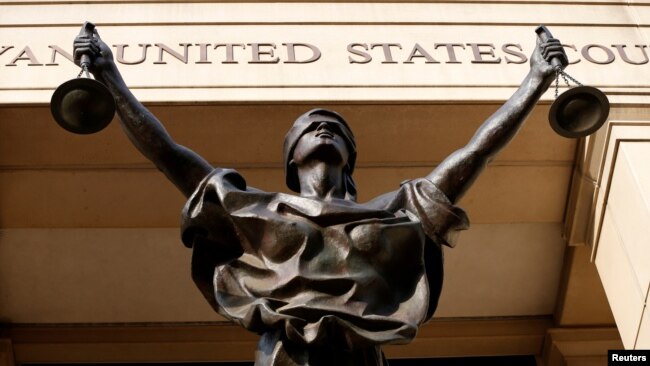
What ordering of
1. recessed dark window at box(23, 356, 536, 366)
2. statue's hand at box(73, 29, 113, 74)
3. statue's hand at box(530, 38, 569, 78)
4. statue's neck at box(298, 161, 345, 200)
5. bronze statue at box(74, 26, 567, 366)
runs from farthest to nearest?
recessed dark window at box(23, 356, 536, 366) → statue's hand at box(530, 38, 569, 78) → statue's hand at box(73, 29, 113, 74) → statue's neck at box(298, 161, 345, 200) → bronze statue at box(74, 26, 567, 366)

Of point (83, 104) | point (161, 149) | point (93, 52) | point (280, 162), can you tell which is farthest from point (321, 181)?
point (280, 162)

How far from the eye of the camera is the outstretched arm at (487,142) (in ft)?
17.7

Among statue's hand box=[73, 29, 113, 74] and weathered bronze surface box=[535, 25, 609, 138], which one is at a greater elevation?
weathered bronze surface box=[535, 25, 609, 138]

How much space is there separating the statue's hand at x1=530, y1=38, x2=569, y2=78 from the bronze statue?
1 centimetres

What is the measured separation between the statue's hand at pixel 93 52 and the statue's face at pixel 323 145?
39.3 inches

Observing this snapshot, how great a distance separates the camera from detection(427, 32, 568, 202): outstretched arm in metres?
5.39

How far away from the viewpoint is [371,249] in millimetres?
4879

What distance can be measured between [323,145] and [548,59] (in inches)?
49.9

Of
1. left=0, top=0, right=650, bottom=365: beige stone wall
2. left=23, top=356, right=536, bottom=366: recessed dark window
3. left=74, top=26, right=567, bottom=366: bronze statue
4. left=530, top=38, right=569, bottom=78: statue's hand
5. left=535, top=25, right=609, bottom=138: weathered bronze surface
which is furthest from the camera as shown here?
left=23, top=356, right=536, bottom=366: recessed dark window

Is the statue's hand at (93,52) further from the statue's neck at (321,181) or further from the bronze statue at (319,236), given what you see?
the statue's neck at (321,181)

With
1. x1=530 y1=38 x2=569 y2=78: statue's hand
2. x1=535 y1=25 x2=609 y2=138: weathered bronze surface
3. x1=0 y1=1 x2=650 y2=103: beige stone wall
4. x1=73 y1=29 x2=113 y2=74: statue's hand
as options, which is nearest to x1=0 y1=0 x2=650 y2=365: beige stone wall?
x1=0 y1=1 x2=650 y2=103: beige stone wall

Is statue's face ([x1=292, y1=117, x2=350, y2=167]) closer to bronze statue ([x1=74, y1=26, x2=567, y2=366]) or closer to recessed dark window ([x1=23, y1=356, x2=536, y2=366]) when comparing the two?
bronze statue ([x1=74, y1=26, x2=567, y2=366])

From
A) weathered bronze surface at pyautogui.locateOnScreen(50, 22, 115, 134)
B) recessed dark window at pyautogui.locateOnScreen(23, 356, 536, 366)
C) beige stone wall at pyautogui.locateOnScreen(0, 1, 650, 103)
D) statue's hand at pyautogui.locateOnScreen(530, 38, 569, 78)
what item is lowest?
weathered bronze surface at pyautogui.locateOnScreen(50, 22, 115, 134)

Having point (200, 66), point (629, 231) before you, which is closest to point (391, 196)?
point (629, 231)
